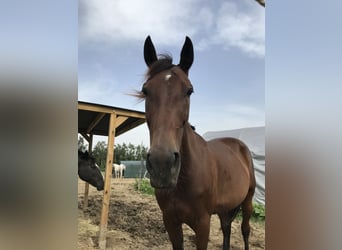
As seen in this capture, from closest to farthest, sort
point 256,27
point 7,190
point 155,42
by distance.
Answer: point 7,190, point 256,27, point 155,42

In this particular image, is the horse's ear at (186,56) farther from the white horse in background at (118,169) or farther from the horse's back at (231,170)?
the white horse in background at (118,169)

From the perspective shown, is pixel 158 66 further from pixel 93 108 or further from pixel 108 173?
pixel 108 173

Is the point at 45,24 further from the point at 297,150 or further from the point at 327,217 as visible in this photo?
the point at 327,217

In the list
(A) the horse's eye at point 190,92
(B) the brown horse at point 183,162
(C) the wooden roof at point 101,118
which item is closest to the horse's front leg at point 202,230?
(B) the brown horse at point 183,162

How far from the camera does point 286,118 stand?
70 cm

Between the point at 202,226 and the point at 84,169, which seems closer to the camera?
the point at 202,226

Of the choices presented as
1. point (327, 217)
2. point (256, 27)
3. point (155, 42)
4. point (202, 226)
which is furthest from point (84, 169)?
point (327, 217)

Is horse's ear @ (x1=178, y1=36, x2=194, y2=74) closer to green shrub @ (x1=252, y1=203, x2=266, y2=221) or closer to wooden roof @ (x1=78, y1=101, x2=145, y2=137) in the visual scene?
wooden roof @ (x1=78, y1=101, x2=145, y2=137)

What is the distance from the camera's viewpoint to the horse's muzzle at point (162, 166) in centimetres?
80

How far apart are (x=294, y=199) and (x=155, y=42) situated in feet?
2.46

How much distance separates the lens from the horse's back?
1.38 m

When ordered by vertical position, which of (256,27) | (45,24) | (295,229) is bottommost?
(295,229)

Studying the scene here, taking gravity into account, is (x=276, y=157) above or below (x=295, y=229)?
above

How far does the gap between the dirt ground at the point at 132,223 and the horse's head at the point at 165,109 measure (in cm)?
83
